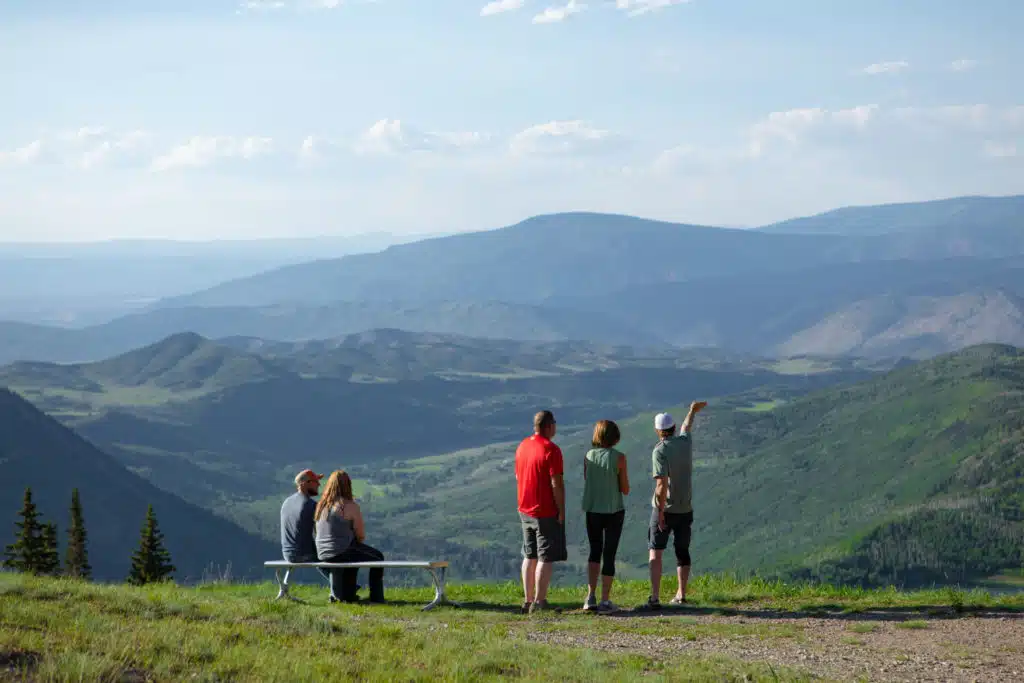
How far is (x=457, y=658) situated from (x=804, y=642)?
4.47m

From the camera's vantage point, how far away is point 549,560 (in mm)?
14789

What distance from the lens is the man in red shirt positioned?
48.1ft

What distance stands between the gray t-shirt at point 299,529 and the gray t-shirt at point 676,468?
5.20 meters

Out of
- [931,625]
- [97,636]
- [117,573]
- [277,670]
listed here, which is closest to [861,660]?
[931,625]

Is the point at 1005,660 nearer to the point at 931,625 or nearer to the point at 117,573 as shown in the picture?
the point at 931,625

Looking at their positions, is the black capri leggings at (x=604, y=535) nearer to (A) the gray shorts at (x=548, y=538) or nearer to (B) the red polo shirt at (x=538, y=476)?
(A) the gray shorts at (x=548, y=538)

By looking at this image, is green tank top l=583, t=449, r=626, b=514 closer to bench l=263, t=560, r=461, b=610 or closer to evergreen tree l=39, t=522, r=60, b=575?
bench l=263, t=560, r=461, b=610

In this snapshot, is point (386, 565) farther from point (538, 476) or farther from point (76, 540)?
point (76, 540)

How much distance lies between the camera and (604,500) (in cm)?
1491

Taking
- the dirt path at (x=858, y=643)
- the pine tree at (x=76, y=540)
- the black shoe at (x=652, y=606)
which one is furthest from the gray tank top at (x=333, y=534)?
the pine tree at (x=76, y=540)

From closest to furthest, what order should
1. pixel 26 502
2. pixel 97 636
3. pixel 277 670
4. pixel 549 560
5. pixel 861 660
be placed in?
pixel 277 670 → pixel 97 636 → pixel 861 660 → pixel 549 560 → pixel 26 502

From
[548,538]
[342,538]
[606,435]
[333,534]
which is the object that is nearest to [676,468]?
[606,435]

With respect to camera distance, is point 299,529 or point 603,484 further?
point 299,529

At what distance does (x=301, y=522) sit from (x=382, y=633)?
473cm
